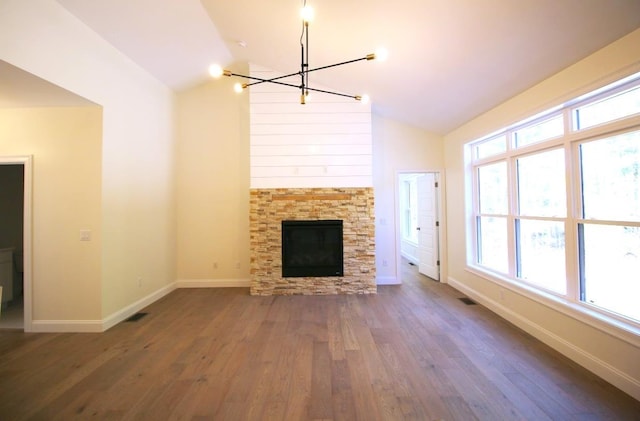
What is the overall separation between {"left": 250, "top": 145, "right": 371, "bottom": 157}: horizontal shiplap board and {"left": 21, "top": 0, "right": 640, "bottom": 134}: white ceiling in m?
0.89

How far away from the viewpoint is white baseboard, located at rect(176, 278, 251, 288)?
4820mm

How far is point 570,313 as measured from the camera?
2443 mm

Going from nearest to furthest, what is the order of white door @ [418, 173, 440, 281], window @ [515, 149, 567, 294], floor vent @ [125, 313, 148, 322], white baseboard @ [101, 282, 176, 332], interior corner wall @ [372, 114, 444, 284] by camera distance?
window @ [515, 149, 567, 294], white baseboard @ [101, 282, 176, 332], floor vent @ [125, 313, 148, 322], interior corner wall @ [372, 114, 444, 284], white door @ [418, 173, 440, 281]

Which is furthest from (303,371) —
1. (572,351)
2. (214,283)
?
(214,283)

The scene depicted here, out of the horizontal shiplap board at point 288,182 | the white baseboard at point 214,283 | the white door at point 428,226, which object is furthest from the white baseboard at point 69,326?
the white door at point 428,226

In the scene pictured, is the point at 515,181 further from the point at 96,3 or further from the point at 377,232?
the point at 96,3

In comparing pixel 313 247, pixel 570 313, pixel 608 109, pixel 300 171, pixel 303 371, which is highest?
pixel 608 109

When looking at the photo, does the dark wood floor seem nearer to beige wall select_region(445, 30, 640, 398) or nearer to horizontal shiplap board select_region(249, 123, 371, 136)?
beige wall select_region(445, 30, 640, 398)

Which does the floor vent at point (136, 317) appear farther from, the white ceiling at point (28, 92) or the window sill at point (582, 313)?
the window sill at point (582, 313)

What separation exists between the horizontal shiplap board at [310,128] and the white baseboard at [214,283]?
9.07 feet

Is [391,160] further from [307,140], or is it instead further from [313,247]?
[313,247]

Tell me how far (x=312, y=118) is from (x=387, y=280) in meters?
3.32

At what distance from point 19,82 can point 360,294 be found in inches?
193

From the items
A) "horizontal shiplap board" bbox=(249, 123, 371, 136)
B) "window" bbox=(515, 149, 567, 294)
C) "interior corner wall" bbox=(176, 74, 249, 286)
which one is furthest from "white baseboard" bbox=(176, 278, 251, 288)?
"window" bbox=(515, 149, 567, 294)
